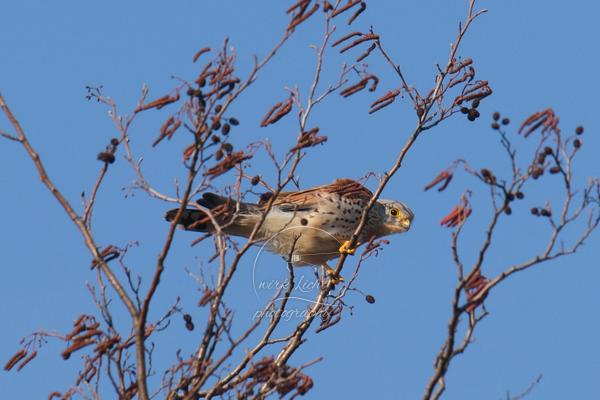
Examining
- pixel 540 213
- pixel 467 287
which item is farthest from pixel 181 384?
pixel 540 213

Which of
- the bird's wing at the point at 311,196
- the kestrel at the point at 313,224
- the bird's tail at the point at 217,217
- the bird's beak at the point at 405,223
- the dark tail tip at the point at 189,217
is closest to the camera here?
the bird's tail at the point at 217,217

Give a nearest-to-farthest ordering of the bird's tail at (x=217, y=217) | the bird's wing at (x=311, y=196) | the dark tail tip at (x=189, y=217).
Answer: the bird's tail at (x=217, y=217) → the dark tail tip at (x=189, y=217) → the bird's wing at (x=311, y=196)

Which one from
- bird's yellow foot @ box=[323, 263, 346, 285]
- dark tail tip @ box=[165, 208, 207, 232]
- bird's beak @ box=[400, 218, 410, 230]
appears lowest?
bird's yellow foot @ box=[323, 263, 346, 285]

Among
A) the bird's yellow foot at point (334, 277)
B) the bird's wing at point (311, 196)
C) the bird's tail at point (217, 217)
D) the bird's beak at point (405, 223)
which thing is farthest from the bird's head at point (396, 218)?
the bird's tail at point (217, 217)

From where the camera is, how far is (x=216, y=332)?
362 cm

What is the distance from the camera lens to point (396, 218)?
21.7 ft

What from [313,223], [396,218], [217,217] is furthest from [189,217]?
[396,218]

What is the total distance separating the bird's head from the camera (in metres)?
6.60

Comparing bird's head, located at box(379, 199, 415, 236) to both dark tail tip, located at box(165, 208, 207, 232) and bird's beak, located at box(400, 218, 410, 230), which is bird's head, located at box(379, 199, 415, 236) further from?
dark tail tip, located at box(165, 208, 207, 232)

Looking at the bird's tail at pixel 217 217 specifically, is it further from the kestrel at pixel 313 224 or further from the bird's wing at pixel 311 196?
the bird's wing at pixel 311 196

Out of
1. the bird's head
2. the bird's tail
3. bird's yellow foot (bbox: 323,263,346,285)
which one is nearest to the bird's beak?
the bird's head

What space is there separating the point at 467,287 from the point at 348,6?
55.9 inches

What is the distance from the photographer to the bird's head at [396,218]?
6.60 m

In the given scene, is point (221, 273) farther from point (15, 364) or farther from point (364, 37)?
point (364, 37)
